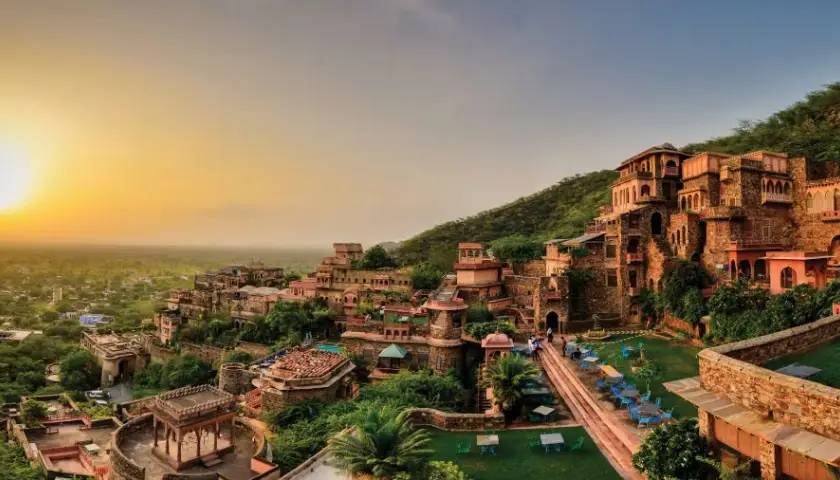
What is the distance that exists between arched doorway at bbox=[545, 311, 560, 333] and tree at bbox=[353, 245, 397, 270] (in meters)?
17.0

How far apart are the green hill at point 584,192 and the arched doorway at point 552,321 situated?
15413 millimetres

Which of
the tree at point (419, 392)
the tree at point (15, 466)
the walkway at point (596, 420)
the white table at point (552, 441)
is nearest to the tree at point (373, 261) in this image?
the tree at point (419, 392)

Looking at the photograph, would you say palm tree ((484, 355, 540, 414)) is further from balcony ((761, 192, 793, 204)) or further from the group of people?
balcony ((761, 192, 793, 204))

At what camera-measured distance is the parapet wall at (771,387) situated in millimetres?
6676

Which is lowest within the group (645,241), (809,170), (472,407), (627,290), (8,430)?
(8,430)

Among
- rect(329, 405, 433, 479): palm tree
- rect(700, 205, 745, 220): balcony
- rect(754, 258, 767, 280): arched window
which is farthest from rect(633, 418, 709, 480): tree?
rect(754, 258, 767, 280): arched window

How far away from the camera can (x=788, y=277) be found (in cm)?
2008

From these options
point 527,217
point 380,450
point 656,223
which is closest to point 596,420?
point 380,450

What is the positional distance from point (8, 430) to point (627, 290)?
3577 cm

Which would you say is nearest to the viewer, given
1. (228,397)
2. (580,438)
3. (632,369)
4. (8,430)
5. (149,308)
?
(580,438)

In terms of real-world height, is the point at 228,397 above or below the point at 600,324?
below

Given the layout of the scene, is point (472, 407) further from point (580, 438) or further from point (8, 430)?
point (8, 430)

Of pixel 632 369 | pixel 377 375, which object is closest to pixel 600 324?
pixel 632 369

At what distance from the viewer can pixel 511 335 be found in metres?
23.0
